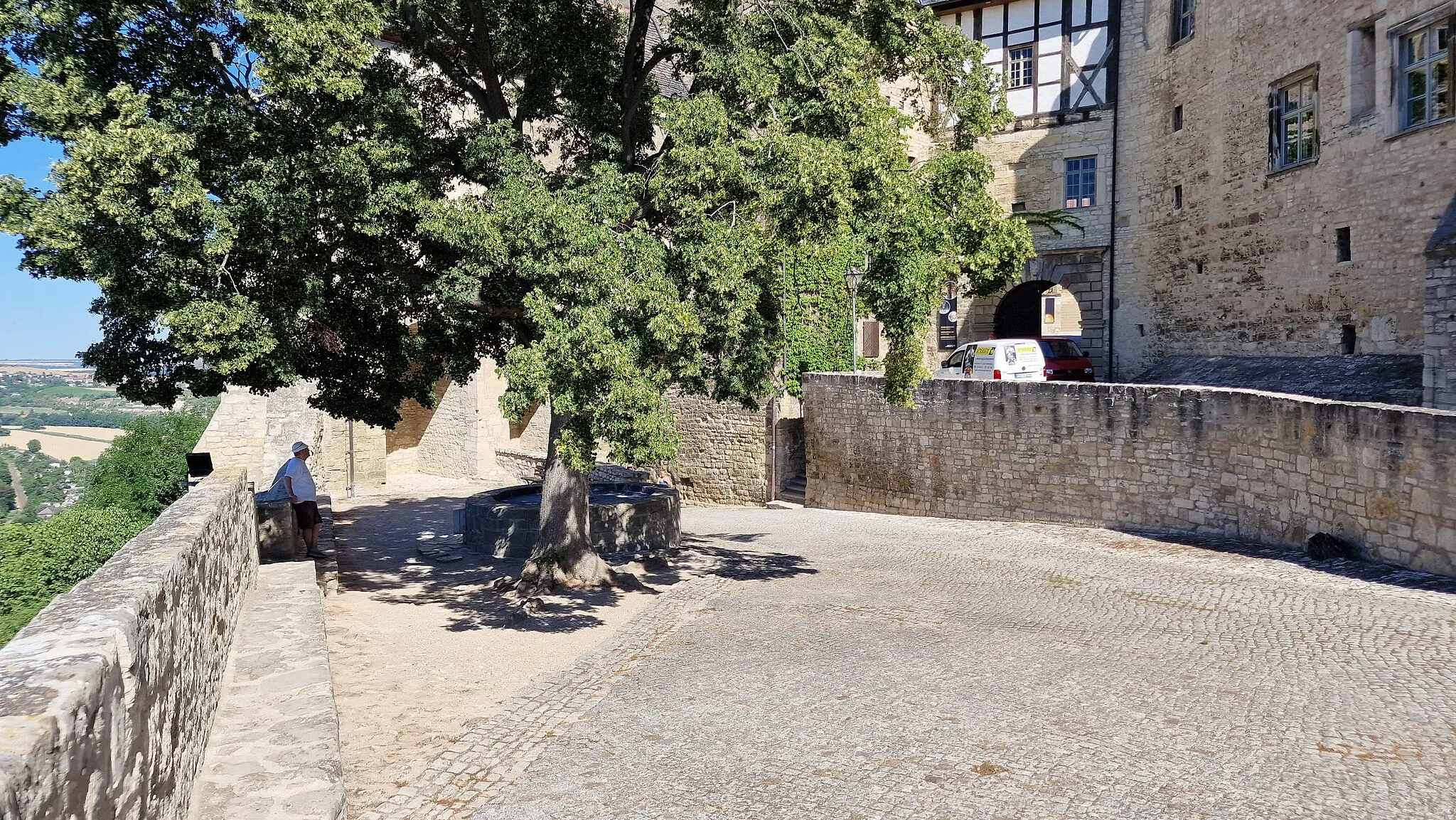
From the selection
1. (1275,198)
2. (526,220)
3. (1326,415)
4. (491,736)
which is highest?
(1275,198)

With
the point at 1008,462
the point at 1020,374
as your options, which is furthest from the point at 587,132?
the point at 1020,374

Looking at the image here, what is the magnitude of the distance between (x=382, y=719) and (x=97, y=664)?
4.32m

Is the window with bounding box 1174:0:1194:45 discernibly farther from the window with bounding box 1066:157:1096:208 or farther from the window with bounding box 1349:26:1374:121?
the window with bounding box 1349:26:1374:121

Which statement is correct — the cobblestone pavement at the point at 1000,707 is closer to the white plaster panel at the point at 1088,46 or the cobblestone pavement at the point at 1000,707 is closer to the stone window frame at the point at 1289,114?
the stone window frame at the point at 1289,114

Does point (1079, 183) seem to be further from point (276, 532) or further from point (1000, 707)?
point (276, 532)

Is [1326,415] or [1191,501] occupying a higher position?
[1326,415]

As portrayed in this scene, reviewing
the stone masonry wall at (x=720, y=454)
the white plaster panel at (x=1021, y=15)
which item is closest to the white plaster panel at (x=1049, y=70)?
the white plaster panel at (x=1021, y=15)

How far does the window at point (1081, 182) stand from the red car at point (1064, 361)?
559 centimetres

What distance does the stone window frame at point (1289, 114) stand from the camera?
59.1ft

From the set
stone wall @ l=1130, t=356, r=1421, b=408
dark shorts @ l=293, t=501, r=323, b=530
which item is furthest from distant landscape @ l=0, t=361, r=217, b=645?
stone wall @ l=1130, t=356, r=1421, b=408

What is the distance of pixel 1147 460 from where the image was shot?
15.2 m

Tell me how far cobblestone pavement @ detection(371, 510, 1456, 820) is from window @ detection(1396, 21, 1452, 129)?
8.22 metres

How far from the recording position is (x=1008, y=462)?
17266 millimetres

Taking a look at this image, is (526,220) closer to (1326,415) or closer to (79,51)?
(79,51)
